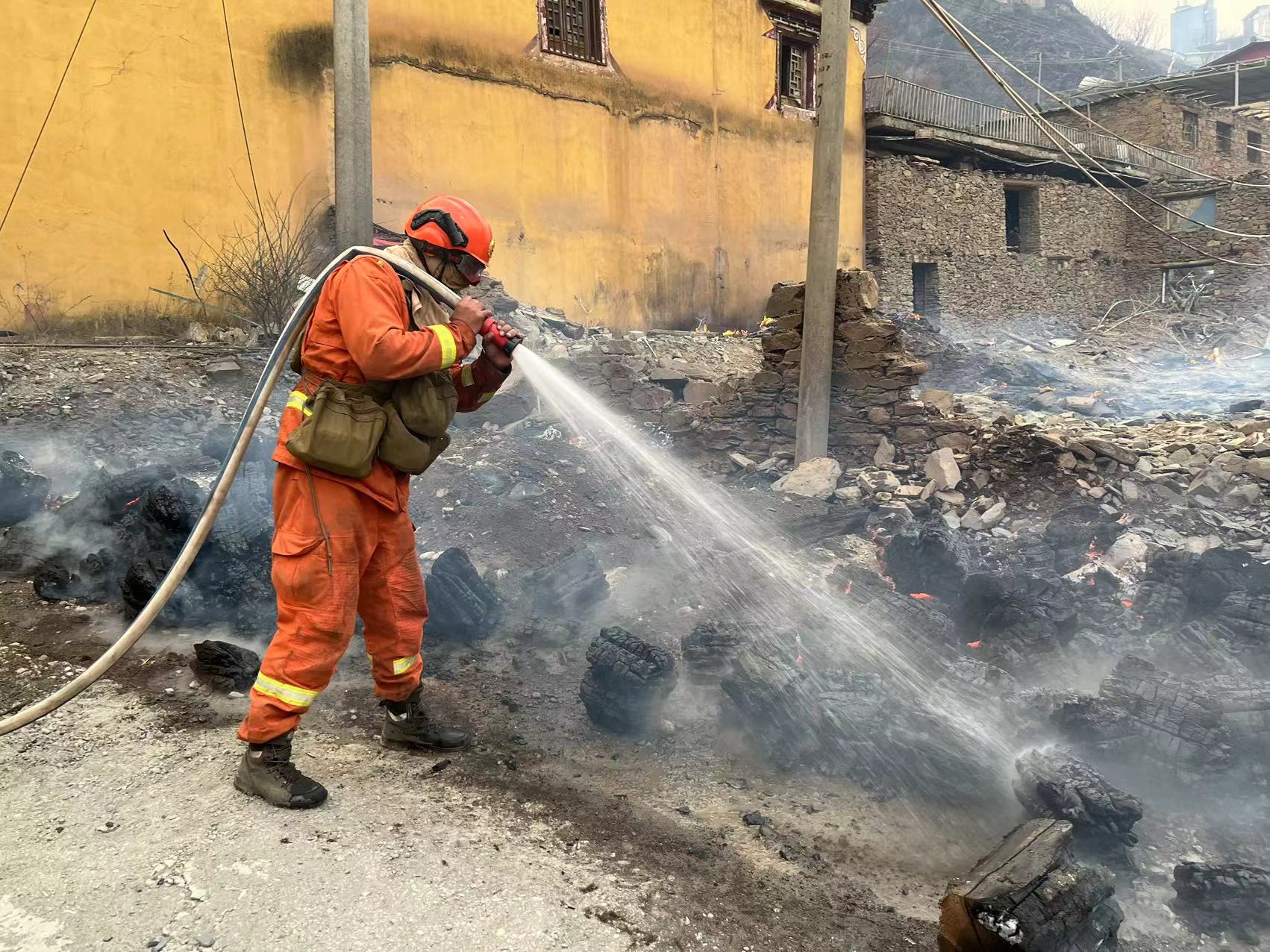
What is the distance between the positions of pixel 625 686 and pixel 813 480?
422cm

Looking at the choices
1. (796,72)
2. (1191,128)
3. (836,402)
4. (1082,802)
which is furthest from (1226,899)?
(1191,128)

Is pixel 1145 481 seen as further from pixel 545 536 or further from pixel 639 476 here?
pixel 545 536

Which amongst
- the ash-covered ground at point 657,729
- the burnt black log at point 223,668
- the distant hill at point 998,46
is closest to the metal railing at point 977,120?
the ash-covered ground at point 657,729

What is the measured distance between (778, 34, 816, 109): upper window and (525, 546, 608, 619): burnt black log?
1451 cm

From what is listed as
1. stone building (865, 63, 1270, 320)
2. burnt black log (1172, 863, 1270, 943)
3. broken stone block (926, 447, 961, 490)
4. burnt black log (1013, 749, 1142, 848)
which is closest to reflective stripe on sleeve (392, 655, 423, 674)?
burnt black log (1013, 749, 1142, 848)

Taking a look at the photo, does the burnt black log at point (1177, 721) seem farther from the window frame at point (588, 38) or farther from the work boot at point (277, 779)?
the window frame at point (588, 38)

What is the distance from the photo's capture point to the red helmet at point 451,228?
10.0 feet

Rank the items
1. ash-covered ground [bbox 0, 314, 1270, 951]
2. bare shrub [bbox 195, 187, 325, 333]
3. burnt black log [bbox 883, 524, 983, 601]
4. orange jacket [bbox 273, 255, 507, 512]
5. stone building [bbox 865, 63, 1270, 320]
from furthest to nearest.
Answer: stone building [bbox 865, 63, 1270, 320], bare shrub [bbox 195, 187, 325, 333], burnt black log [bbox 883, 524, 983, 601], orange jacket [bbox 273, 255, 507, 512], ash-covered ground [bbox 0, 314, 1270, 951]

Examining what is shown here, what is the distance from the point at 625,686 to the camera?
3652mm

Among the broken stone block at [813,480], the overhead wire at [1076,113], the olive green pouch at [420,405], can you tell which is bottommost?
the broken stone block at [813,480]

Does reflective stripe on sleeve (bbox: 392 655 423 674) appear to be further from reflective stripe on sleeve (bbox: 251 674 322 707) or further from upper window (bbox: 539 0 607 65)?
upper window (bbox: 539 0 607 65)

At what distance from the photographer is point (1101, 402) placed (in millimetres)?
12102

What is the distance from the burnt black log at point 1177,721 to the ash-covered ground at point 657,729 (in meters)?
0.01

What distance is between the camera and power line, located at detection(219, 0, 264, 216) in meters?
10.2
